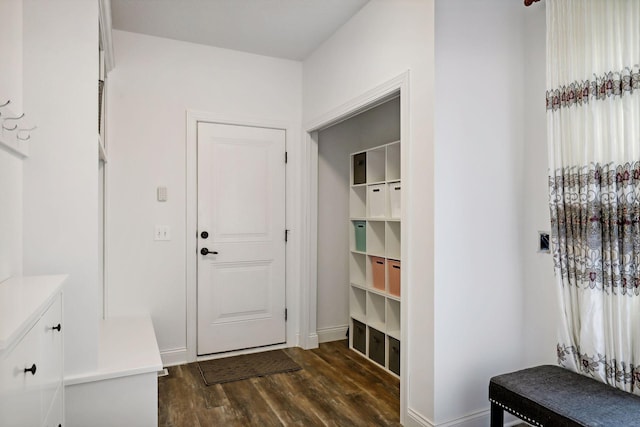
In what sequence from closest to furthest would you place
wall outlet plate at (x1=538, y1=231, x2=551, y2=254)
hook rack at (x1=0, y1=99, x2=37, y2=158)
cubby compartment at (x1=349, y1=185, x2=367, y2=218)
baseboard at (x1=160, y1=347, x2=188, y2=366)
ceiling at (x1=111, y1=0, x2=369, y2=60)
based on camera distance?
hook rack at (x1=0, y1=99, x2=37, y2=158) < wall outlet plate at (x1=538, y1=231, x2=551, y2=254) < ceiling at (x1=111, y1=0, x2=369, y2=60) < baseboard at (x1=160, y1=347, x2=188, y2=366) < cubby compartment at (x1=349, y1=185, x2=367, y2=218)

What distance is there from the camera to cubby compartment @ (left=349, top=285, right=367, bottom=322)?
363 cm

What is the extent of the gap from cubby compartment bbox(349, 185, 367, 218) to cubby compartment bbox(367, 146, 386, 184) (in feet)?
0.78

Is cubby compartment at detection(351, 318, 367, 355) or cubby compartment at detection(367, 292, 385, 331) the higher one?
cubby compartment at detection(367, 292, 385, 331)

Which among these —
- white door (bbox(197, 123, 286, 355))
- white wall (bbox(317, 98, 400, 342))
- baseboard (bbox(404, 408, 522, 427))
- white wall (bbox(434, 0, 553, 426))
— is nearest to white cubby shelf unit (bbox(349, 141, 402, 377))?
white wall (bbox(317, 98, 400, 342))

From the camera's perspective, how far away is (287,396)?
2.73 m

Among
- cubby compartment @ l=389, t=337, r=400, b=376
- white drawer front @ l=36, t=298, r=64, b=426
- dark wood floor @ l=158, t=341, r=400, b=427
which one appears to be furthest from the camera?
cubby compartment @ l=389, t=337, r=400, b=376

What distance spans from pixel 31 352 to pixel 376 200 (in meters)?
2.63

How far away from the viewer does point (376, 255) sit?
11.2 feet

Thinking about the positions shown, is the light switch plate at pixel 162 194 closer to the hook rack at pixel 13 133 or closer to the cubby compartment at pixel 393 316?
the hook rack at pixel 13 133

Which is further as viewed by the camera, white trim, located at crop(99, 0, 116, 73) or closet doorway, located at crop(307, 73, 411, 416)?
closet doorway, located at crop(307, 73, 411, 416)

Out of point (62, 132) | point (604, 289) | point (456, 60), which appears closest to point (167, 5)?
point (62, 132)

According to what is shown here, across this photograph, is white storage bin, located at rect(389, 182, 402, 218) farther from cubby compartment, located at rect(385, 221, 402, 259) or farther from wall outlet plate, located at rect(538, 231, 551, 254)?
wall outlet plate, located at rect(538, 231, 551, 254)

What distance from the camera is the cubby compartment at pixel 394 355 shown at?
3.03m

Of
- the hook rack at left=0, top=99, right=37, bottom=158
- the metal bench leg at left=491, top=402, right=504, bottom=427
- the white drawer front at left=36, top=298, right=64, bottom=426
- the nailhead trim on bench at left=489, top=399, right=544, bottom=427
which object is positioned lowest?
the metal bench leg at left=491, top=402, right=504, bottom=427
